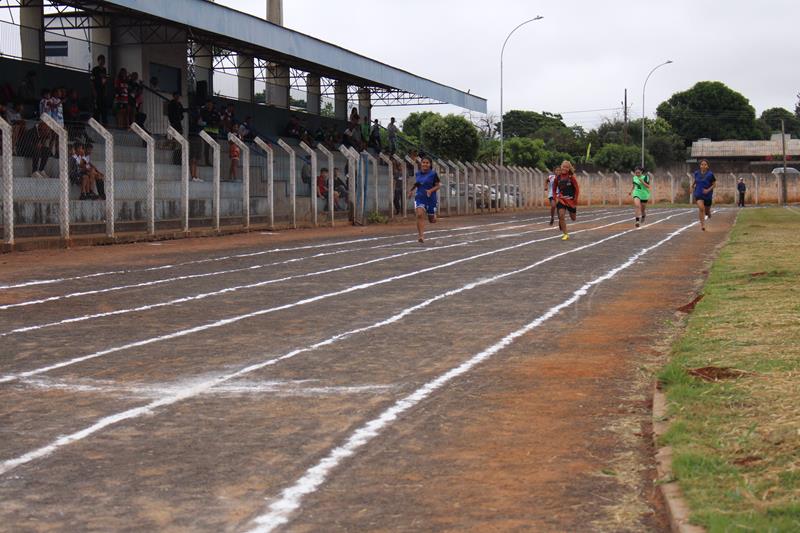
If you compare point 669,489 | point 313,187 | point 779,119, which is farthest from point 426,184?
point 779,119

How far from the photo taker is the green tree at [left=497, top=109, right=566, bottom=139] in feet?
420

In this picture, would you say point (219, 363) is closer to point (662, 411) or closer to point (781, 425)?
point (662, 411)

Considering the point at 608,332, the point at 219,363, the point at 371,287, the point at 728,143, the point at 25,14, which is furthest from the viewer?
the point at 728,143

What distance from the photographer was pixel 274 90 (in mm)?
46656

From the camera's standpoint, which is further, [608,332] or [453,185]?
[453,185]

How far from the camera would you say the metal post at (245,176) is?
2967 centimetres

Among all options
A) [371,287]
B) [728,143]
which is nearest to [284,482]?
[371,287]

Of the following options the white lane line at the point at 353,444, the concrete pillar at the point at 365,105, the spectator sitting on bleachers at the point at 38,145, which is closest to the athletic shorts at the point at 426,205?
the spectator sitting on bleachers at the point at 38,145

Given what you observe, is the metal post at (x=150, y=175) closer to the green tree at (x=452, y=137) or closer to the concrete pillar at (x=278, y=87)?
the concrete pillar at (x=278, y=87)

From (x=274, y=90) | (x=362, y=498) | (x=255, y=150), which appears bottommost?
(x=362, y=498)

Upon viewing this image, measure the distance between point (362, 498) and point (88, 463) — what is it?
1.53 metres

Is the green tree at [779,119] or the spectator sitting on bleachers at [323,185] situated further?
the green tree at [779,119]

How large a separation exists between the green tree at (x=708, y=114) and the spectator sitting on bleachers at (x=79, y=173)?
338 ft

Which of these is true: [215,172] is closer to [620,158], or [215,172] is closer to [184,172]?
[184,172]
